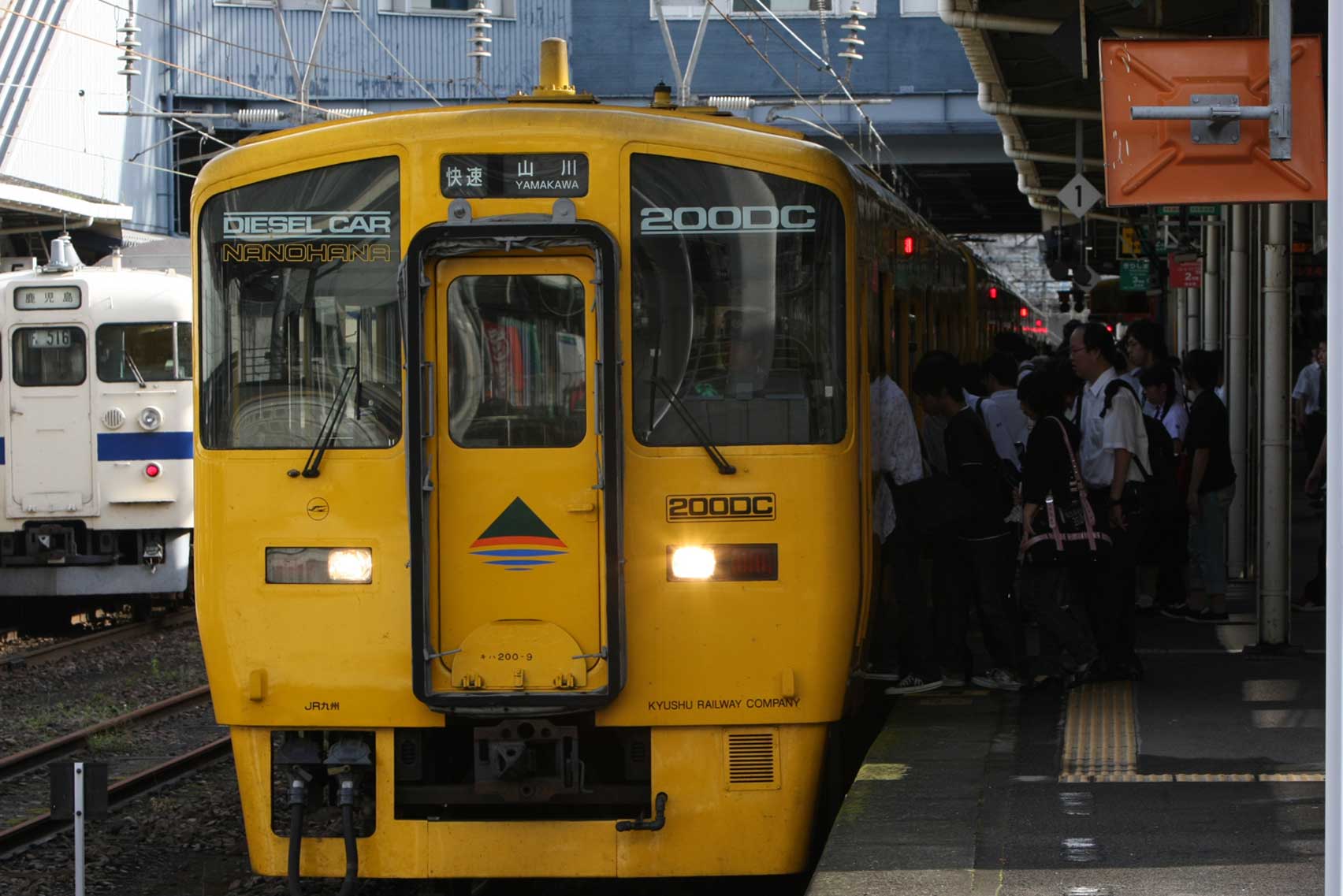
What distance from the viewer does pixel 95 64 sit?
23.8m

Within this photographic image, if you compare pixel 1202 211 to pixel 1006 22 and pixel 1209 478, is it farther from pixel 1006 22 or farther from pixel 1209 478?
pixel 1209 478

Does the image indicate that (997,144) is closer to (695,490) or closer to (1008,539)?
(1008,539)

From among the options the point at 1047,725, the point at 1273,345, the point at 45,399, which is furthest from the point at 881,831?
the point at 45,399

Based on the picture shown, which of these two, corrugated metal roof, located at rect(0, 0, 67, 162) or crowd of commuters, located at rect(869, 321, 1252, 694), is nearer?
crowd of commuters, located at rect(869, 321, 1252, 694)

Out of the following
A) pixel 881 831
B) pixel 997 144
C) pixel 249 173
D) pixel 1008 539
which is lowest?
pixel 881 831

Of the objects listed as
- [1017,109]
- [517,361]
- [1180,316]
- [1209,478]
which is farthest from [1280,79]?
[1180,316]

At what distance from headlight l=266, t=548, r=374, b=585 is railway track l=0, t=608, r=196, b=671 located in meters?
7.49

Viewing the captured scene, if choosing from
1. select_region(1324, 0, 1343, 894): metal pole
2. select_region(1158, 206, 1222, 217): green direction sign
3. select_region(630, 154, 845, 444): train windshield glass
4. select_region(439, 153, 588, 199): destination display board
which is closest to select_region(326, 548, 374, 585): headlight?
select_region(630, 154, 845, 444): train windshield glass

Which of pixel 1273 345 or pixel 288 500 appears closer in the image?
pixel 288 500

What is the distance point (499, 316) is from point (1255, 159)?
249 cm

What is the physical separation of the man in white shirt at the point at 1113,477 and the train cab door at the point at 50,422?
8.60 meters

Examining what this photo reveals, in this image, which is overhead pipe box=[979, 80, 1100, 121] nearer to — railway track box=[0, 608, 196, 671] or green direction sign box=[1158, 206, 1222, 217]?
green direction sign box=[1158, 206, 1222, 217]

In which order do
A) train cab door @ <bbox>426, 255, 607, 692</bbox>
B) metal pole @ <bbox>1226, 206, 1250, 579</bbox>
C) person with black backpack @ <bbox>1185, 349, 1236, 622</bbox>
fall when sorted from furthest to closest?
1. metal pole @ <bbox>1226, 206, 1250, 579</bbox>
2. person with black backpack @ <bbox>1185, 349, 1236, 622</bbox>
3. train cab door @ <bbox>426, 255, 607, 692</bbox>

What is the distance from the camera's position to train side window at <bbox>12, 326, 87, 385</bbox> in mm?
14539
